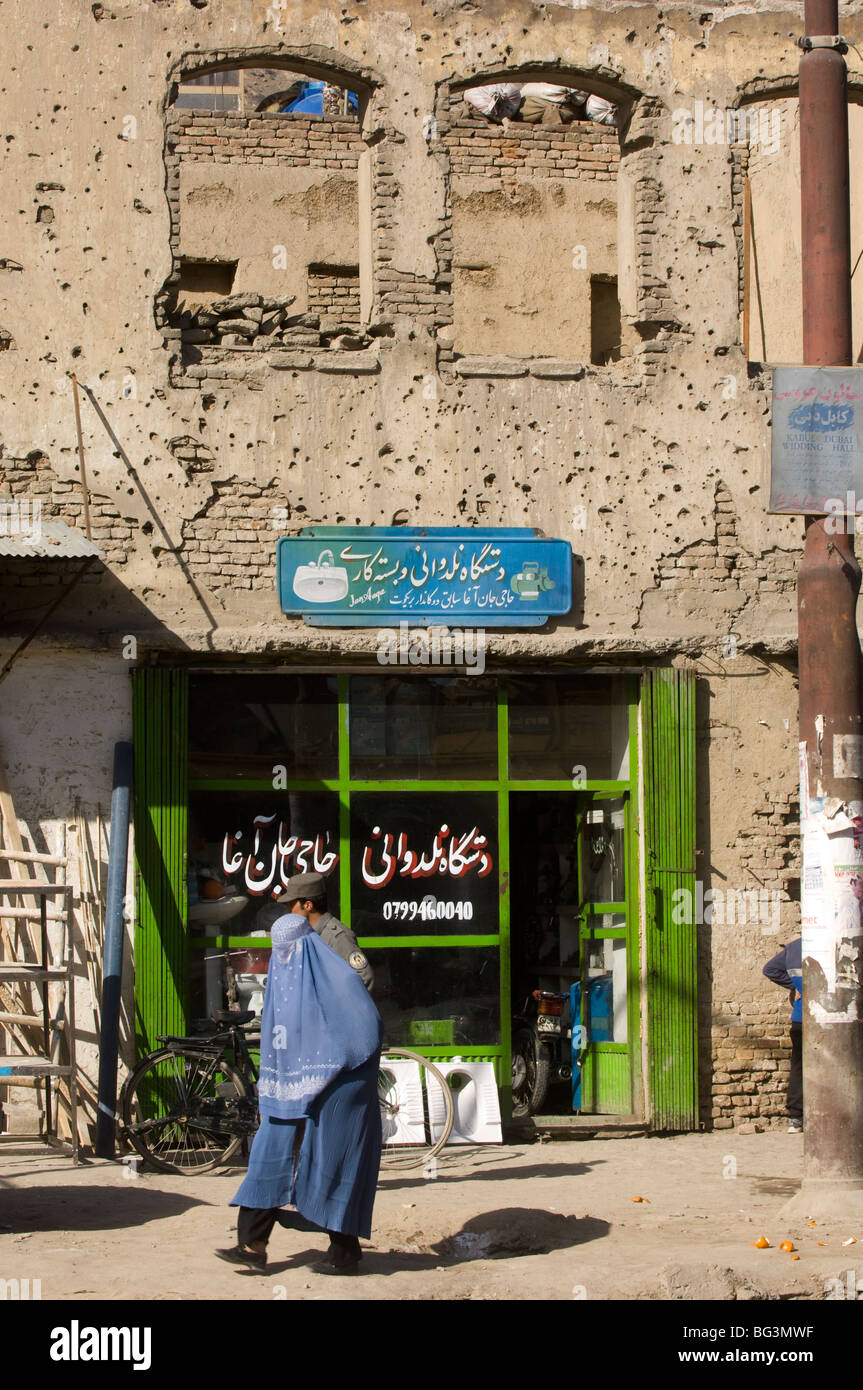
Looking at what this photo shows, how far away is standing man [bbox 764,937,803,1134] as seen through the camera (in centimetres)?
941

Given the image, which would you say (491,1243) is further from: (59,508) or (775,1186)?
(59,508)

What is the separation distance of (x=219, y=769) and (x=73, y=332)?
2.86 meters

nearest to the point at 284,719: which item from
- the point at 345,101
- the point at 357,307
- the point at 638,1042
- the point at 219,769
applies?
the point at 219,769

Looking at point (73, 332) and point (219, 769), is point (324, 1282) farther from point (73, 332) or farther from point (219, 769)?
point (73, 332)

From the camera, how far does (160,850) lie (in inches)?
358

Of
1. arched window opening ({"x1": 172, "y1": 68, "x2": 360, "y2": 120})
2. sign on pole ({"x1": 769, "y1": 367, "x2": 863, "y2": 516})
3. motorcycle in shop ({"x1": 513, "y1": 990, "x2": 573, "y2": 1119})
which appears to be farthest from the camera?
arched window opening ({"x1": 172, "y1": 68, "x2": 360, "y2": 120})

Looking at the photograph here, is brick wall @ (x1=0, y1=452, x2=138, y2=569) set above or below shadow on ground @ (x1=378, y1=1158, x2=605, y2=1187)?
above

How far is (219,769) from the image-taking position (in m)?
9.40

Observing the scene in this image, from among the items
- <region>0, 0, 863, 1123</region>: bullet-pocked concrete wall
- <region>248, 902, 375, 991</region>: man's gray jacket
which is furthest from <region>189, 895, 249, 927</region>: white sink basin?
<region>248, 902, 375, 991</region>: man's gray jacket

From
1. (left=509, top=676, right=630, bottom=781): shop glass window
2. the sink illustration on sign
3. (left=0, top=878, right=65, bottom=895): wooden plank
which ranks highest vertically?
the sink illustration on sign

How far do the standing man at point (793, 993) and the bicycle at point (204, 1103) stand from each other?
2216mm

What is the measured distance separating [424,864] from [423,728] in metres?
0.86

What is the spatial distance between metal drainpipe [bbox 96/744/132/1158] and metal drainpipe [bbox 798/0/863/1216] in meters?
3.88

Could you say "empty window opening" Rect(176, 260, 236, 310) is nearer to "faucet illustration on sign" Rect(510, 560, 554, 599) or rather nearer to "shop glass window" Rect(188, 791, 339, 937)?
"faucet illustration on sign" Rect(510, 560, 554, 599)
